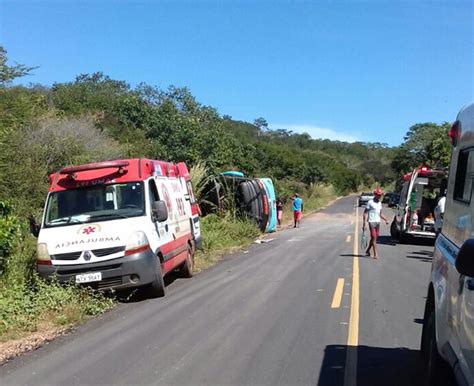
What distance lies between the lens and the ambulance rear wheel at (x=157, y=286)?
9.71 meters

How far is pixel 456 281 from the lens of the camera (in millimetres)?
3861

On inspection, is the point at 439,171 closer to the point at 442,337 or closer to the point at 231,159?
the point at 442,337

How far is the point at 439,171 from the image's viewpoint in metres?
20.3

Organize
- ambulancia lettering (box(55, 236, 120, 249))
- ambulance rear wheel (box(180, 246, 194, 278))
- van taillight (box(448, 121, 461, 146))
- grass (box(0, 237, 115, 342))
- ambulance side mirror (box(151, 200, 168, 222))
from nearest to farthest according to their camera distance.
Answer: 1. van taillight (box(448, 121, 461, 146))
2. grass (box(0, 237, 115, 342))
3. ambulancia lettering (box(55, 236, 120, 249))
4. ambulance side mirror (box(151, 200, 168, 222))
5. ambulance rear wheel (box(180, 246, 194, 278))

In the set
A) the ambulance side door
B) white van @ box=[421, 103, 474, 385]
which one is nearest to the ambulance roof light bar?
the ambulance side door

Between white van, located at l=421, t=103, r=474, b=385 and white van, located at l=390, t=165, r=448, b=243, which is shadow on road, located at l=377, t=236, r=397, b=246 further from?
white van, located at l=421, t=103, r=474, b=385

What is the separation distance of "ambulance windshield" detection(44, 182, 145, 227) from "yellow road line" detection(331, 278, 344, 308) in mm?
3623

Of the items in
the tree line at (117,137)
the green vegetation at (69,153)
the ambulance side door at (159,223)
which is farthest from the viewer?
the tree line at (117,137)

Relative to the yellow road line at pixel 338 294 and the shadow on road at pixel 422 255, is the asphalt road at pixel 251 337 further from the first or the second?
the shadow on road at pixel 422 255

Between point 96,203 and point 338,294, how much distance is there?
455cm

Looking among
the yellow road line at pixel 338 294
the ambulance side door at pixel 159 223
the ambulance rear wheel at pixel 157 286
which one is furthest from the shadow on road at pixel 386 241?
the ambulance rear wheel at pixel 157 286

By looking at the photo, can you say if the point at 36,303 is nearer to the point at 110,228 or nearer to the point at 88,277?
the point at 88,277

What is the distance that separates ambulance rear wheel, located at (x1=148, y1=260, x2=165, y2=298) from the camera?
31.9 ft

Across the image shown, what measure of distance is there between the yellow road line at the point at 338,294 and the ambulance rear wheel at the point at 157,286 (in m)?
2.90
